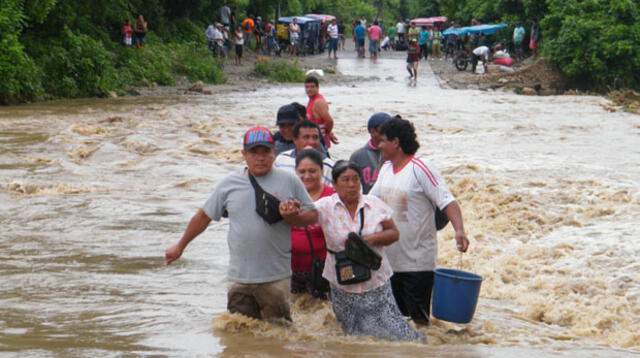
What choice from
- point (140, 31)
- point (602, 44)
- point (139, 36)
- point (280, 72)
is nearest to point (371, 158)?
point (602, 44)

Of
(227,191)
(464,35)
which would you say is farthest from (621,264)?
(464,35)

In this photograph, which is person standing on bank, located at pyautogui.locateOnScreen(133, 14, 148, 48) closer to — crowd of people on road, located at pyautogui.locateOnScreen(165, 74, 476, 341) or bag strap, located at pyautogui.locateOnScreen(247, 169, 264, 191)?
crowd of people on road, located at pyautogui.locateOnScreen(165, 74, 476, 341)

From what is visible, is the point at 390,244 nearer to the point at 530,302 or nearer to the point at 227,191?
the point at 227,191

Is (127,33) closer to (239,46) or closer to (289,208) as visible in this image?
(239,46)

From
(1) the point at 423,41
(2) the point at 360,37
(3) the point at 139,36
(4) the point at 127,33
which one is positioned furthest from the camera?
(2) the point at 360,37

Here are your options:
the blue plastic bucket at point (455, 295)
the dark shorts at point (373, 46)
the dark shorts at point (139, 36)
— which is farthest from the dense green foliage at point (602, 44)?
the blue plastic bucket at point (455, 295)

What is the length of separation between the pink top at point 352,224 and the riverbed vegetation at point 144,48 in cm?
1821

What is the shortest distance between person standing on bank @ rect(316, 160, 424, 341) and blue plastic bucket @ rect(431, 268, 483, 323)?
321 millimetres

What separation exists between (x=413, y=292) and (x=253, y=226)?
1.28 metres

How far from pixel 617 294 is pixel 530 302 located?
88 centimetres

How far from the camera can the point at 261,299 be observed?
5.61 m

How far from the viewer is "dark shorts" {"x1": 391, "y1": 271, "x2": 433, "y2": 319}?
5895mm

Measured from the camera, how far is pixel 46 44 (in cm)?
2558

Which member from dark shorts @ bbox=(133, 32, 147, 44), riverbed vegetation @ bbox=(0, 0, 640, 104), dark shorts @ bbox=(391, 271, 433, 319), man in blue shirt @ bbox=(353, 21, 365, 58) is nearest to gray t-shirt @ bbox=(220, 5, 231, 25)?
riverbed vegetation @ bbox=(0, 0, 640, 104)
